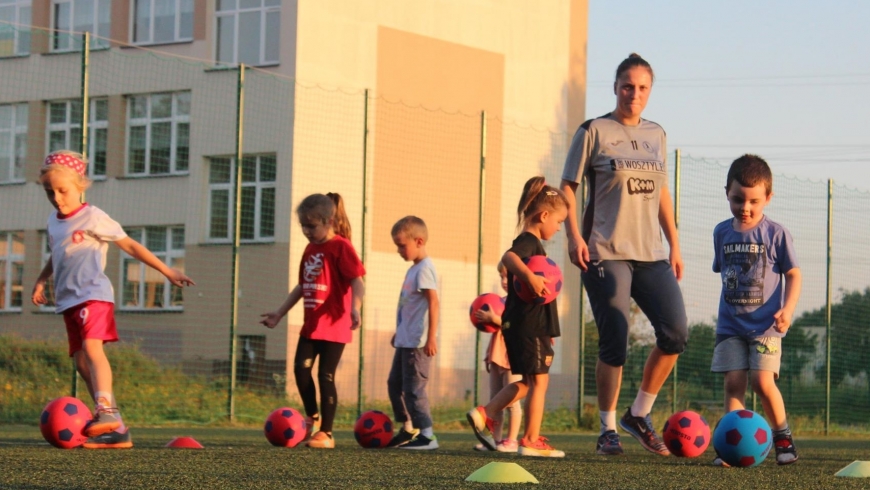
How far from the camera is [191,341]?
60.0 feet

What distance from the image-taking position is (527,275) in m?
6.56

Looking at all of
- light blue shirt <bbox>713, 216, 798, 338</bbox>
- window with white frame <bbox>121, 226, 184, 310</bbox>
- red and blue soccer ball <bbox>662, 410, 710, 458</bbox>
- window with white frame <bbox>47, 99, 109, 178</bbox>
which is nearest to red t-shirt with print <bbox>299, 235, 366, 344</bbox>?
red and blue soccer ball <bbox>662, 410, 710, 458</bbox>

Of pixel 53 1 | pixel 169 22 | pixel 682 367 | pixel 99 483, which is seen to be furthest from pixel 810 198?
pixel 53 1

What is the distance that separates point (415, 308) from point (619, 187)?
1948mm

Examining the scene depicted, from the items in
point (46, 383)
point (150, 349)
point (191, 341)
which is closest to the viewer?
point (46, 383)

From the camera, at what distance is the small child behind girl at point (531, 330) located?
264 inches

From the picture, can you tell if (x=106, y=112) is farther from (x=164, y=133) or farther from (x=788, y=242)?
(x=788, y=242)

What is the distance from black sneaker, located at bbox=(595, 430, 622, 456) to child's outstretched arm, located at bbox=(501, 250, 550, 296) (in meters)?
0.82

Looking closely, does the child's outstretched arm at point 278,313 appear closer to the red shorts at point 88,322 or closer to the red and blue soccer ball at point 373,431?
the red and blue soccer ball at point 373,431

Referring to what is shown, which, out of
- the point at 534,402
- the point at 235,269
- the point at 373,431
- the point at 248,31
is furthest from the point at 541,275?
the point at 248,31

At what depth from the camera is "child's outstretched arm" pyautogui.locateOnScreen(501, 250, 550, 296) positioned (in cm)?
656

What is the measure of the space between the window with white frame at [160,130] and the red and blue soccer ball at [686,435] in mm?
18833

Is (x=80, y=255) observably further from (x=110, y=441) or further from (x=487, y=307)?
(x=487, y=307)

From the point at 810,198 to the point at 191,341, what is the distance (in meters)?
8.37
